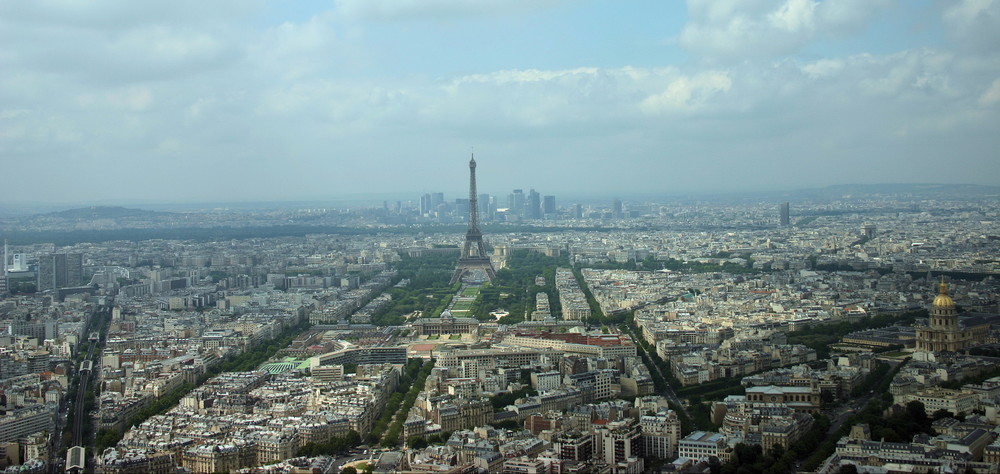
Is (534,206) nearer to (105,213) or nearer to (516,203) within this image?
(516,203)

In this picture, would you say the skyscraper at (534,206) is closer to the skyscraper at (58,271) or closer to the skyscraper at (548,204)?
the skyscraper at (548,204)

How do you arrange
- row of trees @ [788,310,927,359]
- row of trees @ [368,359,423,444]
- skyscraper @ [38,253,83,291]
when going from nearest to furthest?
row of trees @ [368,359,423,444], row of trees @ [788,310,927,359], skyscraper @ [38,253,83,291]

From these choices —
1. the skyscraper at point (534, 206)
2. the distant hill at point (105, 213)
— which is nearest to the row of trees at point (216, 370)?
the distant hill at point (105, 213)

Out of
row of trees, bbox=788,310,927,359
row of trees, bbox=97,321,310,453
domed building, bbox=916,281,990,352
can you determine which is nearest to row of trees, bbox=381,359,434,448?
row of trees, bbox=97,321,310,453

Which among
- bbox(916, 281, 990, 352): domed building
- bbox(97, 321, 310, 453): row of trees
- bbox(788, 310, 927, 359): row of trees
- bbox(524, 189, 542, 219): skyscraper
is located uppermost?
bbox(524, 189, 542, 219): skyscraper

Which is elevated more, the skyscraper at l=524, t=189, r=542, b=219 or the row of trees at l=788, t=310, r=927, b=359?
the skyscraper at l=524, t=189, r=542, b=219

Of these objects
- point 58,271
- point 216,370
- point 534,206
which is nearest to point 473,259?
point 58,271

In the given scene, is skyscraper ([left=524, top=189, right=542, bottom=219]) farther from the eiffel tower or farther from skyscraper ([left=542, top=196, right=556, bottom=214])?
the eiffel tower

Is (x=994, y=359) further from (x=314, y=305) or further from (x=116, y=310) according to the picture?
(x=116, y=310)
